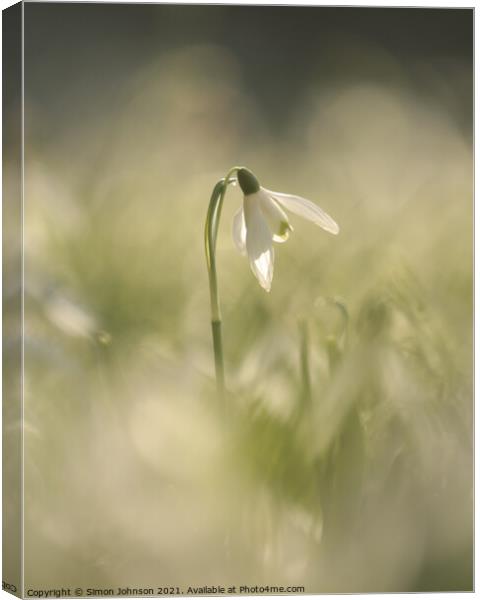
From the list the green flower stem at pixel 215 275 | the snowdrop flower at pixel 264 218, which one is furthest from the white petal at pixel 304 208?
the green flower stem at pixel 215 275

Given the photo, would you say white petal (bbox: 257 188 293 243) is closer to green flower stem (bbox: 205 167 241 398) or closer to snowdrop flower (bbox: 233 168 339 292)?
snowdrop flower (bbox: 233 168 339 292)

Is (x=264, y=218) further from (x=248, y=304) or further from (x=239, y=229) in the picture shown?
(x=248, y=304)

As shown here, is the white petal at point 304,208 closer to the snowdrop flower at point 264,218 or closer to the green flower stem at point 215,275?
the snowdrop flower at point 264,218

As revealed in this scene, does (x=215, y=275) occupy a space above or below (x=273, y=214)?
below

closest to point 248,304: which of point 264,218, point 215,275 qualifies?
point 215,275

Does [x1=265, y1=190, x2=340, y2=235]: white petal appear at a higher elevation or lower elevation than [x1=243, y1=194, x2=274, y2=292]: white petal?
higher

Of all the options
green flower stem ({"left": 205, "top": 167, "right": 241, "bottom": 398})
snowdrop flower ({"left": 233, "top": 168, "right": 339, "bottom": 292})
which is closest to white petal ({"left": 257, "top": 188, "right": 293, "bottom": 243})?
snowdrop flower ({"left": 233, "top": 168, "right": 339, "bottom": 292})
